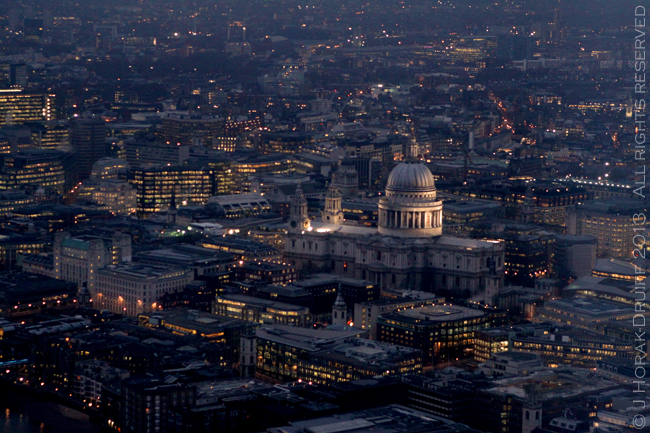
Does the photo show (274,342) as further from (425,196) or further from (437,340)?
(425,196)

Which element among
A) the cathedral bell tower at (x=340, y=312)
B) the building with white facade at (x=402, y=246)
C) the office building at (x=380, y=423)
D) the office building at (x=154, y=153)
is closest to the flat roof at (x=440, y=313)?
the cathedral bell tower at (x=340, y=312)

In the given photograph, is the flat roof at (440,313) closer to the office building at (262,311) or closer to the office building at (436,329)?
the office building at (436,329)

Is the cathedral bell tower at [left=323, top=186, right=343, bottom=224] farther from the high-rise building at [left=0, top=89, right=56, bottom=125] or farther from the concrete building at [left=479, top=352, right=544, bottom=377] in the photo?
the high-rise building at [left=0, top=89, right=56, bottom=125]

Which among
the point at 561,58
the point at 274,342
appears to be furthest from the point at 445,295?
the point at 561,58

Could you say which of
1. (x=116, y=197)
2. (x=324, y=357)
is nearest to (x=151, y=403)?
(x=324, y=357)

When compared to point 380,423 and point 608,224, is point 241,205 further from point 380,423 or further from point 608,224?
point 380,423
